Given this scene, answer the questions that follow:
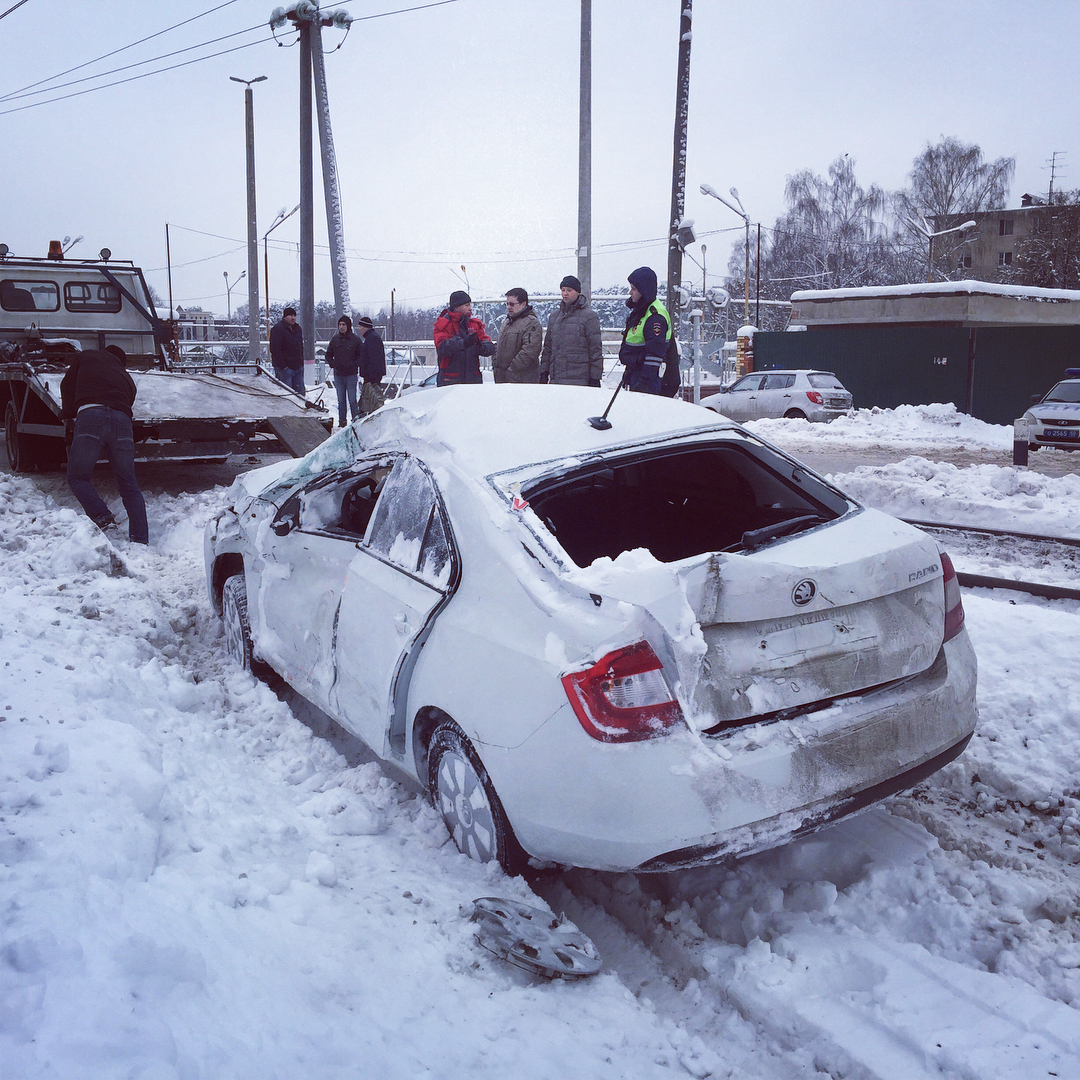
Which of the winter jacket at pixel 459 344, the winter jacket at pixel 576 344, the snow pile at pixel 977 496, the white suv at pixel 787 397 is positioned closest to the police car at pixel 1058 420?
the snow pile at pixel 977 496

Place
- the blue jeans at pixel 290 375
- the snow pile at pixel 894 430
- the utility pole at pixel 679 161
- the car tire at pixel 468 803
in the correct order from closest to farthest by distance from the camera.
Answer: the car tire at pixel 468 803 < the utility pole at pixel 679 161 < the blue jeans at pixel 290 375 < the snow pile at pixel 894 430

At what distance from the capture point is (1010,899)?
2791mm

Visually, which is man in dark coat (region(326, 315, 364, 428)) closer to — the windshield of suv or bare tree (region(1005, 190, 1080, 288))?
the windshield of suv

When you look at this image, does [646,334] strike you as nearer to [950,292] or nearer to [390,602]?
[390,602]

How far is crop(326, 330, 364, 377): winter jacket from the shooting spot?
14.3 m

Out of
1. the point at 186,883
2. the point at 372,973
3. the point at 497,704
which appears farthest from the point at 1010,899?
the point at 186,883

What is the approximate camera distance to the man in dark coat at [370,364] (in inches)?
561

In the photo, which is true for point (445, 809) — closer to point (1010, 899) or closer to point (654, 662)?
point (654, 662)

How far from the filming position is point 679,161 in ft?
46.2

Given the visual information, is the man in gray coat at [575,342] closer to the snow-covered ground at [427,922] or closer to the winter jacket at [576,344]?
the winter jacket at [576,344]

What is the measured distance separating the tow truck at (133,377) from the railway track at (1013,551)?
5.90 meters

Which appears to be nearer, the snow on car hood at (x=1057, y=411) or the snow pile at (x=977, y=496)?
the snow pile at (x=977, y=496)

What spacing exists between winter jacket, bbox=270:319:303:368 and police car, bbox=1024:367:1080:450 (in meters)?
11.3

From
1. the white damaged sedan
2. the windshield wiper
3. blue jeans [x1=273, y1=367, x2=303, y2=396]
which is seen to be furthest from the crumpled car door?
blue jeans [x1=273, y1=367, x2=303, y2=396]
